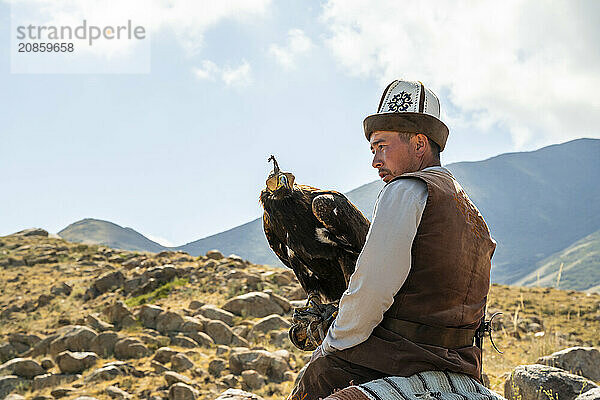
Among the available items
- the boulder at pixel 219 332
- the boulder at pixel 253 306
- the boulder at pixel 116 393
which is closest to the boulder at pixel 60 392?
the boulder at pixel 116 393

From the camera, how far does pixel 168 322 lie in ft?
38.9

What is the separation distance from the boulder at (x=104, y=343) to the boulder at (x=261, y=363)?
2.79 meters

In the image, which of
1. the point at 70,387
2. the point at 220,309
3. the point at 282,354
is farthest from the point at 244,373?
the point at 220,309

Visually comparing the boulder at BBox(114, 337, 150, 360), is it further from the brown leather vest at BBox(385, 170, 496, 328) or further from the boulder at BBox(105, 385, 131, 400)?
the brown leather vest at BBox(385, 170, 496, 328)

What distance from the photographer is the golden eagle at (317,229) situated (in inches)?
125

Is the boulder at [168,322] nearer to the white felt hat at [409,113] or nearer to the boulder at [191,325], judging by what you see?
the boulder at [191,325]

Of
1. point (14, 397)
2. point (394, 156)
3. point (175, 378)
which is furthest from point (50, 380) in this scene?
point (394, 156)

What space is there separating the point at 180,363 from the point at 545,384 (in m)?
6.31

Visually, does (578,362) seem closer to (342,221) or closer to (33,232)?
(342,221)

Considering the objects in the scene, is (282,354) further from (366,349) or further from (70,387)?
(366,349)

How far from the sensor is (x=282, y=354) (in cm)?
963

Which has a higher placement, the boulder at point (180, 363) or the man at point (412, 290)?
the man at point (412, 290)

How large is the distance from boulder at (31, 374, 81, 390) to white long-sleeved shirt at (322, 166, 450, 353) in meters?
8.76

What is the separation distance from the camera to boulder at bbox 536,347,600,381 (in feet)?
22.1
